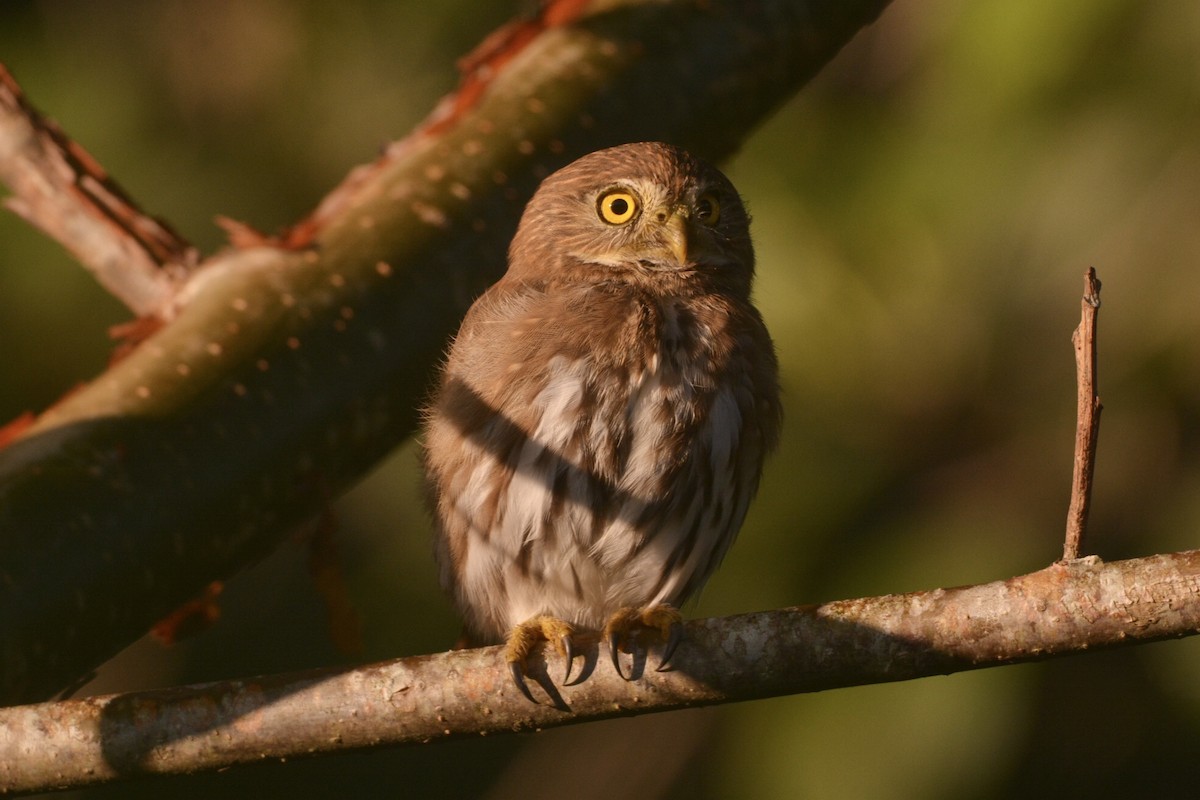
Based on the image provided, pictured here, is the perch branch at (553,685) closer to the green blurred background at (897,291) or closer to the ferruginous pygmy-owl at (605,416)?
the ferruginous pygmy-owl at (605,416)

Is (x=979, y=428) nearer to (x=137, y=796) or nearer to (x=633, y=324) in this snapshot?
(x=633, y=324)

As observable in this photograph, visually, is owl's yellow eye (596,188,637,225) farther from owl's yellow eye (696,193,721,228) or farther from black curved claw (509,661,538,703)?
black curved claw (509,661,538,703)

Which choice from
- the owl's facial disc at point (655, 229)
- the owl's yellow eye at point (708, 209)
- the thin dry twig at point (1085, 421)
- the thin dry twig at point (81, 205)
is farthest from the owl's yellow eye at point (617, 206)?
the thin dry twig at point (1085, 421)

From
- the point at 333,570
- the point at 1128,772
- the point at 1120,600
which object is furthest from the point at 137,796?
the point at 1120,600

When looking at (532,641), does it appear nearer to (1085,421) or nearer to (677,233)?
(677,233)

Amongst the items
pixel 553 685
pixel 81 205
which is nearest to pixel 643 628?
pixel 553 685
